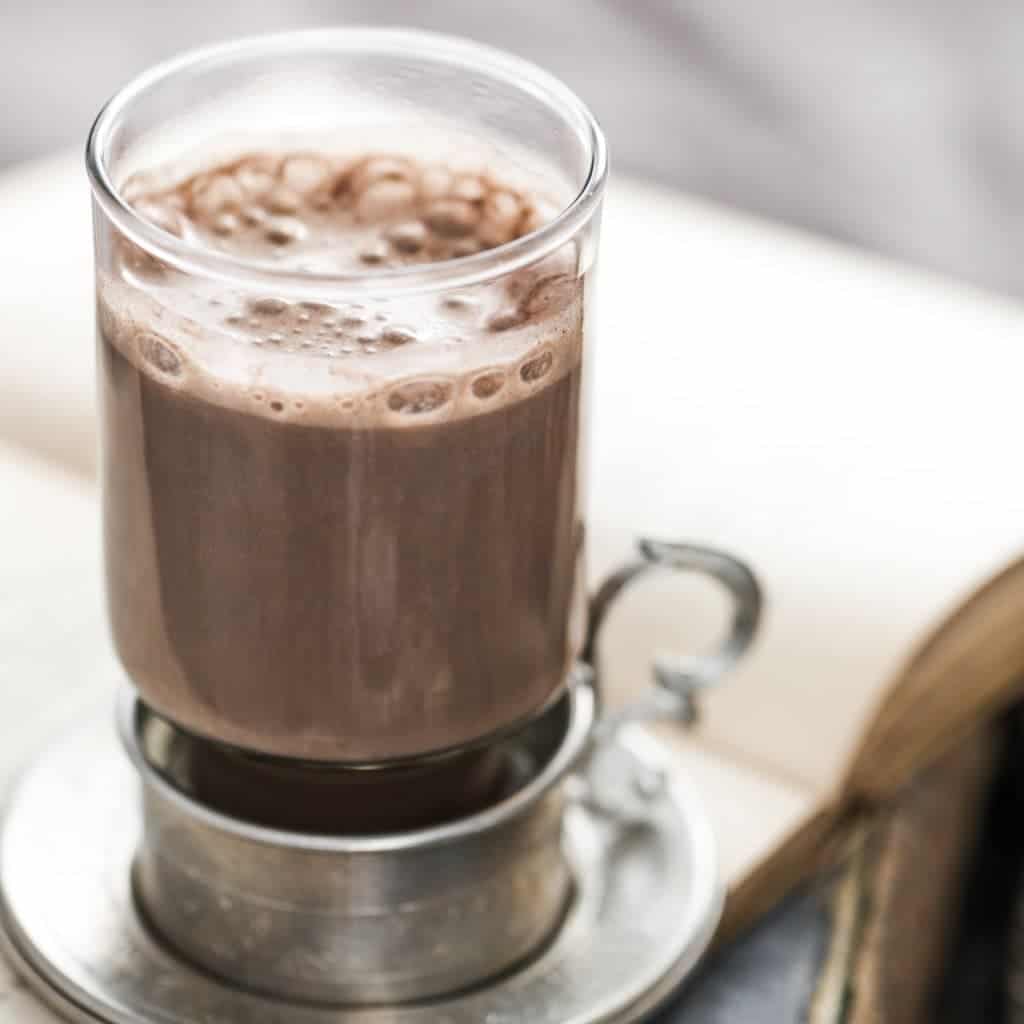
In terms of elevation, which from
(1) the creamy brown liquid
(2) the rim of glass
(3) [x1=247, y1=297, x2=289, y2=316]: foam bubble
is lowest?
(1) the creamy brown liquid

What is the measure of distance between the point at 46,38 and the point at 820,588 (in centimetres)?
108

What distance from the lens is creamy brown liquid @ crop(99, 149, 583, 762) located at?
2.11ft

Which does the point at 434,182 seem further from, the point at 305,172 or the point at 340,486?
the point at 340,486

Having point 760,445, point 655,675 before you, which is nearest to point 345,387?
point 655,675

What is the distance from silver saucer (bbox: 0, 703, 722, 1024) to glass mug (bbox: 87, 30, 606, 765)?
11cm

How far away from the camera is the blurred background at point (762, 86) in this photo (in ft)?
5.42

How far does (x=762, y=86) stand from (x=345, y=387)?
3.74 ft

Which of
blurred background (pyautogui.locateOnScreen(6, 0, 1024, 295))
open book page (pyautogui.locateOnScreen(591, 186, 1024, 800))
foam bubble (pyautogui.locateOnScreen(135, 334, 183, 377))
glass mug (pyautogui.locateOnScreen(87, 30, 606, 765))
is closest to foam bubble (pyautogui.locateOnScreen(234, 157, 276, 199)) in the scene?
glass mug (pyautogui.locateOnScreen(87, 30, 606, 765))

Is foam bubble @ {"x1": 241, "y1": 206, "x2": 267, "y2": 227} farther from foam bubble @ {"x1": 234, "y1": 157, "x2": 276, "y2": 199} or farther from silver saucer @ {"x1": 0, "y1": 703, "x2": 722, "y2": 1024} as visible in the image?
silver saucer @ {"x1": 0, "y1": 703, "x2": 722, "y2": 1024}

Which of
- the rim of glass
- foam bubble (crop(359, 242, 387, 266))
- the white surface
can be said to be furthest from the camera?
the white surface

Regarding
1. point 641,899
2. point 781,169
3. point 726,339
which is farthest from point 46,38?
point 641,899

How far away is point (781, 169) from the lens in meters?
1.74

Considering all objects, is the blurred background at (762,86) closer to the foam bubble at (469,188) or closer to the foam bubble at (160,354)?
the foam bubble at (469,188)

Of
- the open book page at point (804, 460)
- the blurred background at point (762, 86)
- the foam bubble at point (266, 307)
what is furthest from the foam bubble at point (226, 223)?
the blurred background at point (762, 86)
